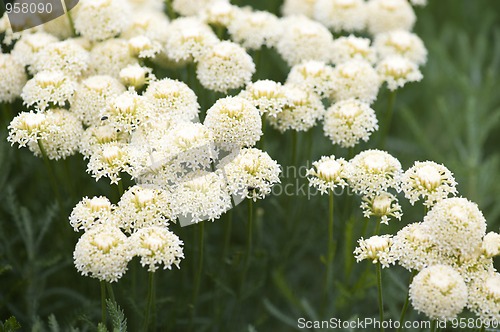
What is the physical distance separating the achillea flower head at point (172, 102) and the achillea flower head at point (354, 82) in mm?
470

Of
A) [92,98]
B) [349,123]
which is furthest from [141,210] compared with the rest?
[349,123]

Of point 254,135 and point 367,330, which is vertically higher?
point 254,135

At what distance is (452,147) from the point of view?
106 inches

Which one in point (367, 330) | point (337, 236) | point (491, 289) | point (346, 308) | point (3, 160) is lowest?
point (367, 330)

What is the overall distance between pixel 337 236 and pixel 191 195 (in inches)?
34.3

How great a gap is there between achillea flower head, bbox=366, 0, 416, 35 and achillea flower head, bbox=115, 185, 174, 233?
1.21 meters

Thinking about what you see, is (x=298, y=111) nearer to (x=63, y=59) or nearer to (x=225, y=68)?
(x=225, y=68)

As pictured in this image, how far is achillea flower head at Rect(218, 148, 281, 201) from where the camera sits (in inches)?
57.2

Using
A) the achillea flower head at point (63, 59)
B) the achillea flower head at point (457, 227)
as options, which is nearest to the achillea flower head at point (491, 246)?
the achillea flower head at point (457, 227)

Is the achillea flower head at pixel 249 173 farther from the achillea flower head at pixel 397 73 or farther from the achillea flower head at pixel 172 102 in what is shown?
the achillea flower head at pixel 397 73

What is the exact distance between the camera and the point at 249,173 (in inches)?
57.7

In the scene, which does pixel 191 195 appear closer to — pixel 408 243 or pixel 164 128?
pixel 164 128

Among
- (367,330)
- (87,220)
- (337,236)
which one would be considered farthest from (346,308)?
(87,220)

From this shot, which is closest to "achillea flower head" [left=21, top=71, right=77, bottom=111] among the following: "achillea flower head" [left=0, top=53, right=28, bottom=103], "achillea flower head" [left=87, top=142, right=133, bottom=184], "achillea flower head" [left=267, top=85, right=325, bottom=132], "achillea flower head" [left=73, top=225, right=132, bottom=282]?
"achillea flower head" [left=0, top=53, right=28, bottom=103]
